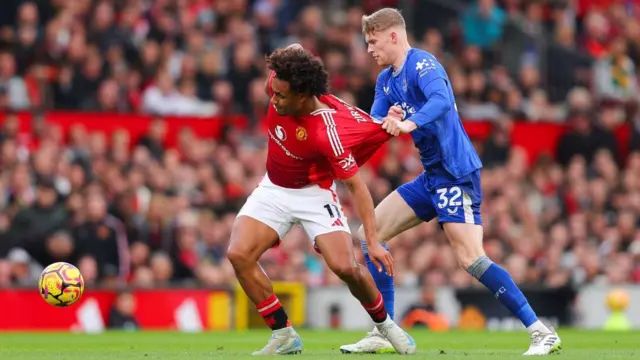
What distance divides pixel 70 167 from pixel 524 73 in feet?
32.0

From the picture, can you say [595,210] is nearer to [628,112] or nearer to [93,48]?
[628,112]

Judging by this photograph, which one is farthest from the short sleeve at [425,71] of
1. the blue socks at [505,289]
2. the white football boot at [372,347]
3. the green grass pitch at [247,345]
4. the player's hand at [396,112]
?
the green grass pitch at [247,345]

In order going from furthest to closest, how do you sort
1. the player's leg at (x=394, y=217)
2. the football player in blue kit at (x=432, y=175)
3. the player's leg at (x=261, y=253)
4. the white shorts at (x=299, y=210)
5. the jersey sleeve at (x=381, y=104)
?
the jersey sleeve at (x=381, y=104) < the player's leg at (x=394, y=217) < the football player in blue kit at (x=432, y=175) < the white shorts at (x=299, y=210) < the player's leg at (x=261, y=253)

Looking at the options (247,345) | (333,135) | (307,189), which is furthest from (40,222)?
(333,135)

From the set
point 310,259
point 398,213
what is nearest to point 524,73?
point 310,259

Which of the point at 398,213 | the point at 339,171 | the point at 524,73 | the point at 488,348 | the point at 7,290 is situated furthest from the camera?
the point at 524,73

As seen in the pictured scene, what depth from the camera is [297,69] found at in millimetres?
9922

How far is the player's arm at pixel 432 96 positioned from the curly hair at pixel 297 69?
0.82 m

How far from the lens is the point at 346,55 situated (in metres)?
22.7

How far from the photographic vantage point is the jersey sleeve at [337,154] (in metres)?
9.95

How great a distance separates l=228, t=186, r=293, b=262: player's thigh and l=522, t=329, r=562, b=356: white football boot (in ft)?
6.83

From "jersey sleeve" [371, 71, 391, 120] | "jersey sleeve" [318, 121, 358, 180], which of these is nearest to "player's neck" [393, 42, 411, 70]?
"jersey sleeve" [371, 71, 391, 120]

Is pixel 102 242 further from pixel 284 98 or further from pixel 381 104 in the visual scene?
pixel 284 98

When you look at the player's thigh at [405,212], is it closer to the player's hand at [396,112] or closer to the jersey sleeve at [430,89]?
the player's hand at [396,112]
